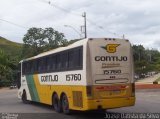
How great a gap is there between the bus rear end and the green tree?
62967 millimetres

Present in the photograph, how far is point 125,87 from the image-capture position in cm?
1692

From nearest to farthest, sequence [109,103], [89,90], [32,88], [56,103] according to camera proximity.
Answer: [89,90]
[109,103]
[56,103]
[32,88]

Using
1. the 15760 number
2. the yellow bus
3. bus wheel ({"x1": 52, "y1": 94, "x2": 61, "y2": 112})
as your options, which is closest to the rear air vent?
the yellow bus

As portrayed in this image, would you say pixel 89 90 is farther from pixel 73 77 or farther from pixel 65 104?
pixel 65 104

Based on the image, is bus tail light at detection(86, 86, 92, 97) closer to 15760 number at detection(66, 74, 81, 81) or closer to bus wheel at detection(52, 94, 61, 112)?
15760 number at detection(66, 74, 81, 81)

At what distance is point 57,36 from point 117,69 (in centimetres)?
6449

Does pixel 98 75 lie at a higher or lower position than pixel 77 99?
higher

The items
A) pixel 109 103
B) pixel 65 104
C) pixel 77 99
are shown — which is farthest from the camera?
pixel 65 104

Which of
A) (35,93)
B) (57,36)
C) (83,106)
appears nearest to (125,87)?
(83,106)

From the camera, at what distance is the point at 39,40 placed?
269ft

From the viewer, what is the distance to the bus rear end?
1642 cm

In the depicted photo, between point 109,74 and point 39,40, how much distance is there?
217 feet

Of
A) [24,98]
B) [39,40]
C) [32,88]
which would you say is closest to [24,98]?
[24,98]

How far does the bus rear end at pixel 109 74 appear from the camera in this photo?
A: 1642 cm
